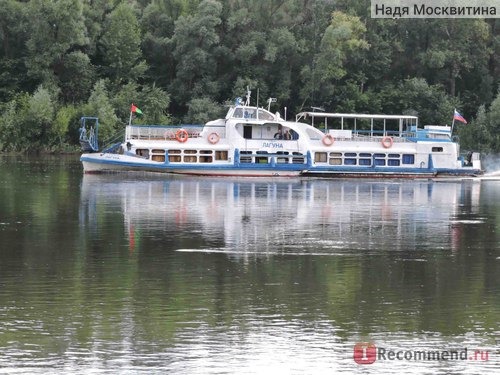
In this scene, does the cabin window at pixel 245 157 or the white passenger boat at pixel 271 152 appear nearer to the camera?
the white passenger boat at pixel 271 152

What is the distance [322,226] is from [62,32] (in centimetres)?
5851

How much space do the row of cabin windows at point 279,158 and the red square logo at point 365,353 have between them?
4948cm

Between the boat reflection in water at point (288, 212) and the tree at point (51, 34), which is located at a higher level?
the tree at point (51, 34)

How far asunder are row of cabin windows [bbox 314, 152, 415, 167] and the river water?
20.0 metres

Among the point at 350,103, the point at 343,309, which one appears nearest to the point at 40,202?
the point at 343,309

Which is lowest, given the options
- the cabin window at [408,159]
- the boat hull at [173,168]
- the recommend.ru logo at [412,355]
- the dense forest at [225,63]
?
the recommend.ru logo at [412,355]

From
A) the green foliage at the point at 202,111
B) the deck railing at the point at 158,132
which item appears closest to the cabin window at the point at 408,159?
the deck railing at the point at 158,132

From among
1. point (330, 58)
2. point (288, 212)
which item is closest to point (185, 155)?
point (288, 212)

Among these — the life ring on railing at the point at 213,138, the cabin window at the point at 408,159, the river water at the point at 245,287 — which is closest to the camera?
the river water at the point at 245,287

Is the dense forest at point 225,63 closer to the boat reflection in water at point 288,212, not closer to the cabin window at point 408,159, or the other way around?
the cabin window at point 408,159

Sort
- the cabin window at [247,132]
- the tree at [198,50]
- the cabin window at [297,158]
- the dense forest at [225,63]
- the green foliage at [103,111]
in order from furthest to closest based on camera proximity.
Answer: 1. the tree at [198,50]
2. the dense forest at [225,63]
3. the green foliage at [103,111]
4. the cabin window at [297,158]
5. the cabin window at [247,132]

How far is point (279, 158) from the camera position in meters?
75.5

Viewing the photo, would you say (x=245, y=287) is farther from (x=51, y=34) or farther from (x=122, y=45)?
(x=122, y=45)

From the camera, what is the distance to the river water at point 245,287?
24672mm
